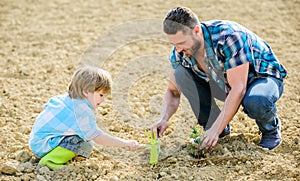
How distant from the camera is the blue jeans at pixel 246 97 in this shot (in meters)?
3.13

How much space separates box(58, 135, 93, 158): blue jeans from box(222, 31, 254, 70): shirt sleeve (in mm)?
1142

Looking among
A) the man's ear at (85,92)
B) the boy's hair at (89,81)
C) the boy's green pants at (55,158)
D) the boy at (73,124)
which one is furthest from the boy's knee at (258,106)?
the boy's green pants at (55,158)

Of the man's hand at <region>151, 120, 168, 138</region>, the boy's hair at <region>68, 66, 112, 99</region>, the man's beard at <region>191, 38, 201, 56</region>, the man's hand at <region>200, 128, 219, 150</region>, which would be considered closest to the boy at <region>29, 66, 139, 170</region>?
the boy's hair at <region>68, 66, 112, 99</region>

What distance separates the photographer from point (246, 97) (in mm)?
3156

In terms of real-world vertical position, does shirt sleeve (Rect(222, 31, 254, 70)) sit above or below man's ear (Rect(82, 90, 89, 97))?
above

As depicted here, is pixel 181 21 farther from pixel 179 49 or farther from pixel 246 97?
pixel 246 97

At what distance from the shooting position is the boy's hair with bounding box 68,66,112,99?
307cm

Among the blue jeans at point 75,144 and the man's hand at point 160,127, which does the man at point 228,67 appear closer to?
the man's hand at point 160,127

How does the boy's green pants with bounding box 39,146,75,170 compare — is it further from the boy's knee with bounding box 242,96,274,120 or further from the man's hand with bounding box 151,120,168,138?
the boy's knee with bounding box 242,96,274,120

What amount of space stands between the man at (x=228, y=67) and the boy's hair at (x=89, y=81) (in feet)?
1.77

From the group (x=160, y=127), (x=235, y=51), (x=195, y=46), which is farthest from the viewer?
(x=160, y=127)

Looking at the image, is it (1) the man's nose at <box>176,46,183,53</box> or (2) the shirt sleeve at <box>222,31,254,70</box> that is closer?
(2) the shirt sleeve at <box>222,31,254,70</box>

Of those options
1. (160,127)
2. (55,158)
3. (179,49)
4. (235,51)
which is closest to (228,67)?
(235,51)

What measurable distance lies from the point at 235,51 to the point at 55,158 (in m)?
1.44
